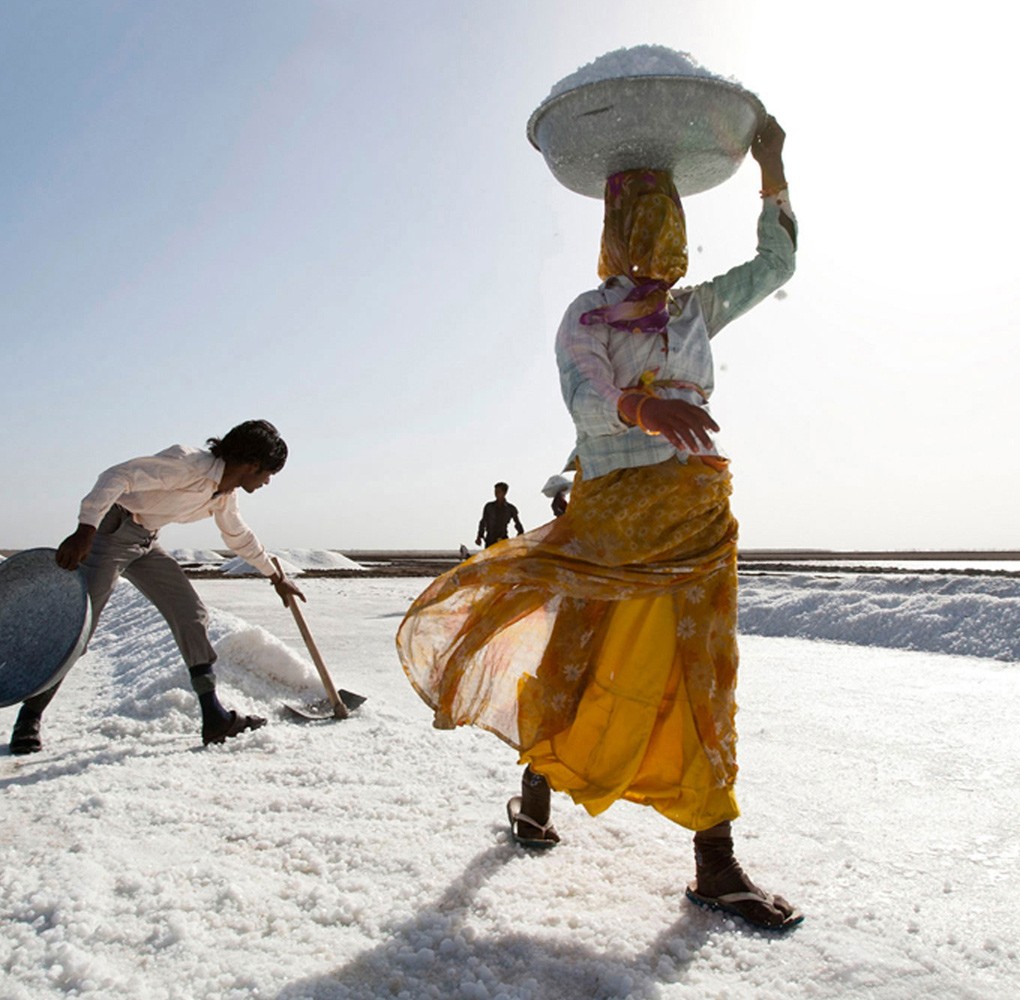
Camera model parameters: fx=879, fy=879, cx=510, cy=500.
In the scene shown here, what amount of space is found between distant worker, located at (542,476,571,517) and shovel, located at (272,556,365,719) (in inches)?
180

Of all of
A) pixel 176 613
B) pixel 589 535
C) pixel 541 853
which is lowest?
pixel 541 853

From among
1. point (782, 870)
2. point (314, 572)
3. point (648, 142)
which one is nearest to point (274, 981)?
point (782, 870)

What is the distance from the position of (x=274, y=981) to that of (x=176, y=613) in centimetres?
229

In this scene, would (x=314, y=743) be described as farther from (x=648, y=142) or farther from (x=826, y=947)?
(x=648, y=142)

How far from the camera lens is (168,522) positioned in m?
3.54

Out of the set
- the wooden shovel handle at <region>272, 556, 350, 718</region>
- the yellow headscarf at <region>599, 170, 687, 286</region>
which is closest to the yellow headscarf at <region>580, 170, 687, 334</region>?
the yellow headscarf at <region>599, 170, 687, 286</region>

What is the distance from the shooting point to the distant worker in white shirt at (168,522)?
3.25m

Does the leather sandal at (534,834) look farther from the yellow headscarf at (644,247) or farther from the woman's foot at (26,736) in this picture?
the woman's foot at (26,736)

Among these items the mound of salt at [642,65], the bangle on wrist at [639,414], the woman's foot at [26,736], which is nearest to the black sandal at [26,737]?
the woman's foot at [26,736]

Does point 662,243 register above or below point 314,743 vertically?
above

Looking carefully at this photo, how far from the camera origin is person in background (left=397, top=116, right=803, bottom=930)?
1882 millimetres

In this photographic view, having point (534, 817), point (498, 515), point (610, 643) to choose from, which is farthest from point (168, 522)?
point (498, 515)

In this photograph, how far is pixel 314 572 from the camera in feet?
60.2

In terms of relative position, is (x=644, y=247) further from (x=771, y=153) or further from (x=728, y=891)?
(x=728, y=891)
